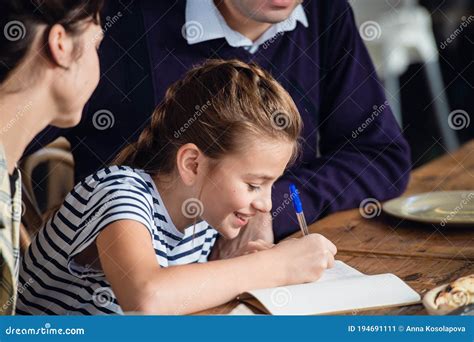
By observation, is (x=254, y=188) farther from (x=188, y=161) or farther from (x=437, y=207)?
(x=437, y=207)

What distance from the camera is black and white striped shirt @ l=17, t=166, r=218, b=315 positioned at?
1.28 metres

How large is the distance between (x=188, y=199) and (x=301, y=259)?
9.2 inches

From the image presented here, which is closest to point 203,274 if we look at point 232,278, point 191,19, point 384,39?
point 232,278

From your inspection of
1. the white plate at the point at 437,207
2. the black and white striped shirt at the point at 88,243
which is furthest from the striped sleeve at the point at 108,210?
the white plate at the point at 437,207

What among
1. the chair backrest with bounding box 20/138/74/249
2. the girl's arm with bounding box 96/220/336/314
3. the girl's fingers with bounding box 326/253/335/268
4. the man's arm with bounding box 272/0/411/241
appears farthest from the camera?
the man's arm with bounding box 272/0/411/241

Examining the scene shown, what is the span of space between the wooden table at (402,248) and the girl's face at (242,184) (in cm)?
16

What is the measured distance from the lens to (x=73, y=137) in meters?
1.42

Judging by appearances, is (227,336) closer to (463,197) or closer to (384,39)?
(463,197)

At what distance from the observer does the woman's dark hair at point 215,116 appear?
1312 millimetres

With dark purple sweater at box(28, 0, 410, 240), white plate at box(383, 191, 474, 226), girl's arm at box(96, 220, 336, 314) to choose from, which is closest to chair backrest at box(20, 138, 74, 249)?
dark purple sweater at box(28, 0, 410, 240)

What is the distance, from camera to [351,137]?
161 cm

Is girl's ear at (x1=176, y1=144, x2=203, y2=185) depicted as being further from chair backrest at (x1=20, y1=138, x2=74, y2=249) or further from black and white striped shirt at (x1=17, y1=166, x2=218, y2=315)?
chair backrest at (x1=20, y1=138, x2=74, y2=249)

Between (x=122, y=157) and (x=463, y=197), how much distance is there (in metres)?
0.68

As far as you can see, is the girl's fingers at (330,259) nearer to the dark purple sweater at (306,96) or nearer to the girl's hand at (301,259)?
the girl's hand at (301,259)
